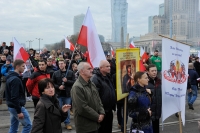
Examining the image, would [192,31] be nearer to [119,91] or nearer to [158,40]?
[158,40]

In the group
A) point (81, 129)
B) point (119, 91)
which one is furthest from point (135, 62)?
point (81, 129)

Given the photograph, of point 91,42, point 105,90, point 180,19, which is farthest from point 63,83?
point 180,19

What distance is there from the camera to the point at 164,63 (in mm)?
5180

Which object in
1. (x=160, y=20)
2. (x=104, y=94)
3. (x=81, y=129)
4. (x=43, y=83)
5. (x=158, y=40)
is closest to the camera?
Answer: (x=43, y=83)

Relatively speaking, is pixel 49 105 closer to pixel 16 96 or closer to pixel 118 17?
pixel 16 96

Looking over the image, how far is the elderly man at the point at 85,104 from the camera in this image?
421 cm

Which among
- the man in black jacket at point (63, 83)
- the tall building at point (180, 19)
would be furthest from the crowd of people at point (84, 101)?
the tall building at point (180, 19)

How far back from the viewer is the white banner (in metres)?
5.18

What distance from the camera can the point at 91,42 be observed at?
5957 millimetres

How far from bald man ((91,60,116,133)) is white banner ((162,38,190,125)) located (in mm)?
1069

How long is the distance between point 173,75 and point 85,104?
6.94 feet

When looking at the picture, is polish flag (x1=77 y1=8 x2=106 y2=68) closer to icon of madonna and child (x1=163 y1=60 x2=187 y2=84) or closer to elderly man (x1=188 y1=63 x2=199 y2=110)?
icon of madonna and child (x1=163 y1=60 x2=187 y2=84)

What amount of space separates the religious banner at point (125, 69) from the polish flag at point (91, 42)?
0.65m

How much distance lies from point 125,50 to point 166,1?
11843 centimetres
